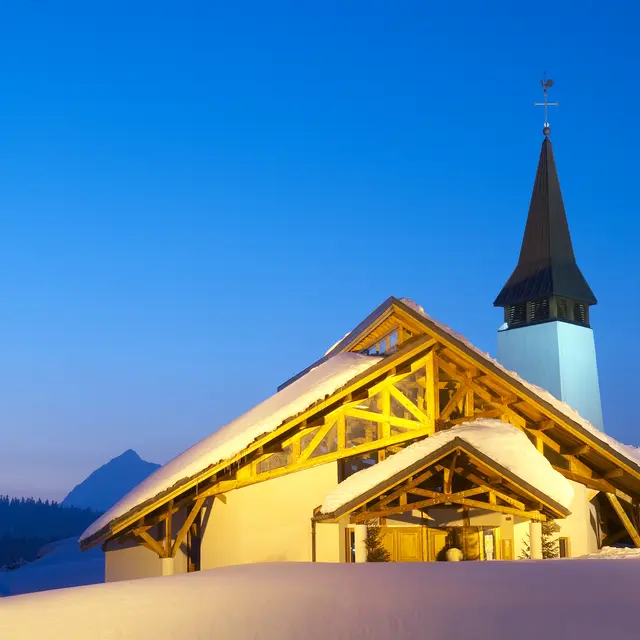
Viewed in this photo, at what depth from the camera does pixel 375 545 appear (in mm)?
16234

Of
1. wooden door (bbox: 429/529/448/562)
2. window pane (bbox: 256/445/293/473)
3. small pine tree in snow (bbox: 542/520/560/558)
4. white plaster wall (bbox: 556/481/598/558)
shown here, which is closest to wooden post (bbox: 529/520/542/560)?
small pine tree in snow (bbox: 542/520/560/558)

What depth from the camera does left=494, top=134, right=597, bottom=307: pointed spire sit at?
161 ft

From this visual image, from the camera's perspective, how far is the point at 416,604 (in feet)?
28.6

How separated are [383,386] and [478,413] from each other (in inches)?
88.9

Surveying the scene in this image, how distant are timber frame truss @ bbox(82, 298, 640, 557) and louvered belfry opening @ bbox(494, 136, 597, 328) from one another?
103 ft

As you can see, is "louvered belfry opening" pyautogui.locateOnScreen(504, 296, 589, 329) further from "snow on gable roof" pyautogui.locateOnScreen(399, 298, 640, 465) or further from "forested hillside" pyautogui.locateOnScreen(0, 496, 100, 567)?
"forested hillside" pyautogui.locateOnScreen(0, 496, 100, 567)

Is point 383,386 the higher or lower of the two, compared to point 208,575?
higher

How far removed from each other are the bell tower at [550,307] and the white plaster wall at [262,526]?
34956 mm

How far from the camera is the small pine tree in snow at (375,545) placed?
16.1 metres

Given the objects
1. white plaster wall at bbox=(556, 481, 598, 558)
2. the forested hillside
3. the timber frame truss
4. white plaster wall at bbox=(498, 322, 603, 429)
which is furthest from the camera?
the forested hillside

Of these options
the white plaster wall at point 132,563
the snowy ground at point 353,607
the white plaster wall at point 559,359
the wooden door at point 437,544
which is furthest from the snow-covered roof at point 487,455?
the white plaster wall at point 559,359

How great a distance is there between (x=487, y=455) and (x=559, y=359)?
36.3 meters

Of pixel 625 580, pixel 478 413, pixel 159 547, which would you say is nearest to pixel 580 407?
pixel 478 413

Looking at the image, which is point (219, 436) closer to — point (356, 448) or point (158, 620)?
point (356, 448)
